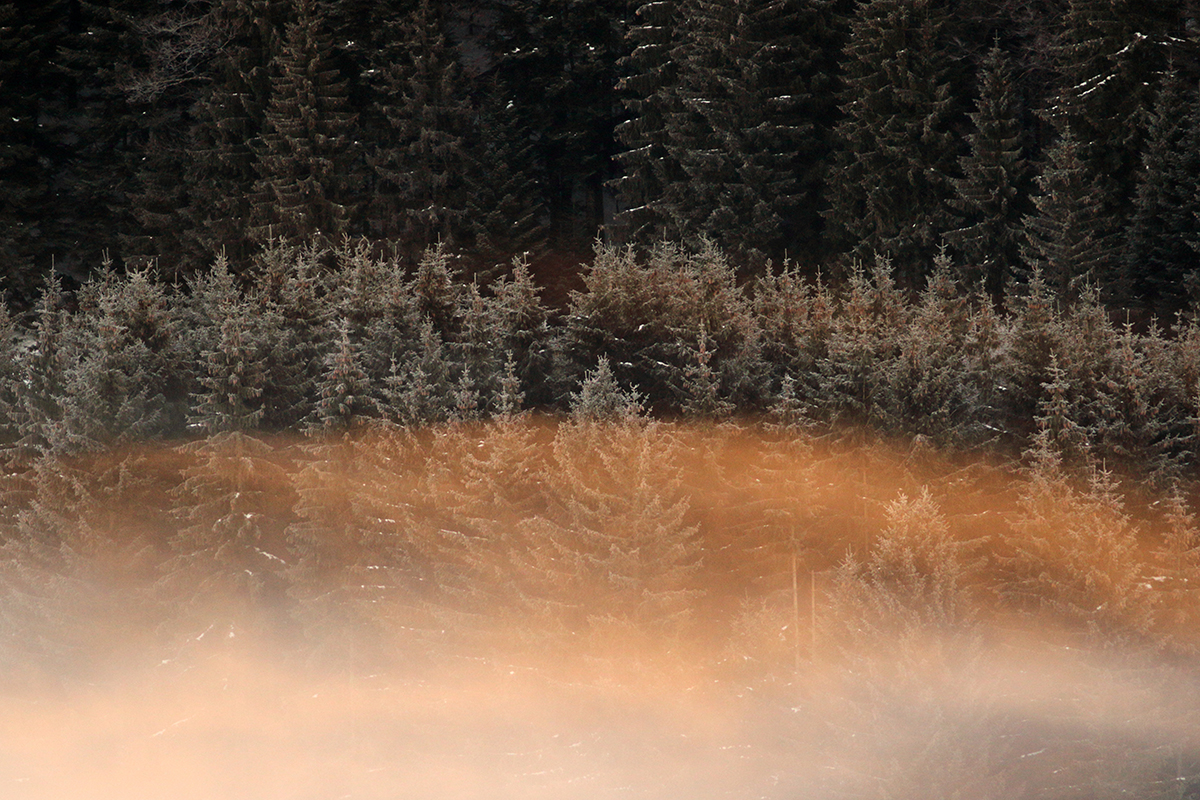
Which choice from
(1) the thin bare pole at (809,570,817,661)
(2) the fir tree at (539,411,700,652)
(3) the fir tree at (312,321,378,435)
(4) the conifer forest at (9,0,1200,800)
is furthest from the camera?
(3) the fir tree at (312,321,378,435)

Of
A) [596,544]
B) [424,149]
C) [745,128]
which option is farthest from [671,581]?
[424,149]

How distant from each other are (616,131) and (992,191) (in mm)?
10257

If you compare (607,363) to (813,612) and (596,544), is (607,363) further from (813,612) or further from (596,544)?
(813,612)

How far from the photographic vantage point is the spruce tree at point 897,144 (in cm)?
3322

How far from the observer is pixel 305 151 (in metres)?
35.9

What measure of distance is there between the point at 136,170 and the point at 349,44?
21.7ft

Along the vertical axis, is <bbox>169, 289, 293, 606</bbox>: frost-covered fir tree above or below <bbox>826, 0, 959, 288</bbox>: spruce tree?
below

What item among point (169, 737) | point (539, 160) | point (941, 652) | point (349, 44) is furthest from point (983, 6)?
point (169, 737)

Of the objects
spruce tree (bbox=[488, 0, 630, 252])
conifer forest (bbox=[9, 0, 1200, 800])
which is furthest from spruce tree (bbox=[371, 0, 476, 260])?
conifer forest (bbox=[9, 0, 1200, 800])

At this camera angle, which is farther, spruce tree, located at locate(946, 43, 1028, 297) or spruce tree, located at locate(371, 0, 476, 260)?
spruce tree, located at locate(371, 0, 476, 260)

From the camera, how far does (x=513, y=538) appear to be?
19016 millimetres

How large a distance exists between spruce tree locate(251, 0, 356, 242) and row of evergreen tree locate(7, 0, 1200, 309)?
0.26 ft

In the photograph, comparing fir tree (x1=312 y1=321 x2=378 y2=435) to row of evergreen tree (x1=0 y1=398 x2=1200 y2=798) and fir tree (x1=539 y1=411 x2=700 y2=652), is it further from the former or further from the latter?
fir tree (x1=539 y1=411 x2=700 y2=652)

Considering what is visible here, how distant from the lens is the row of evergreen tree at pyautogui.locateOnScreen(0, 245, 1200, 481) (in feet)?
62.9
